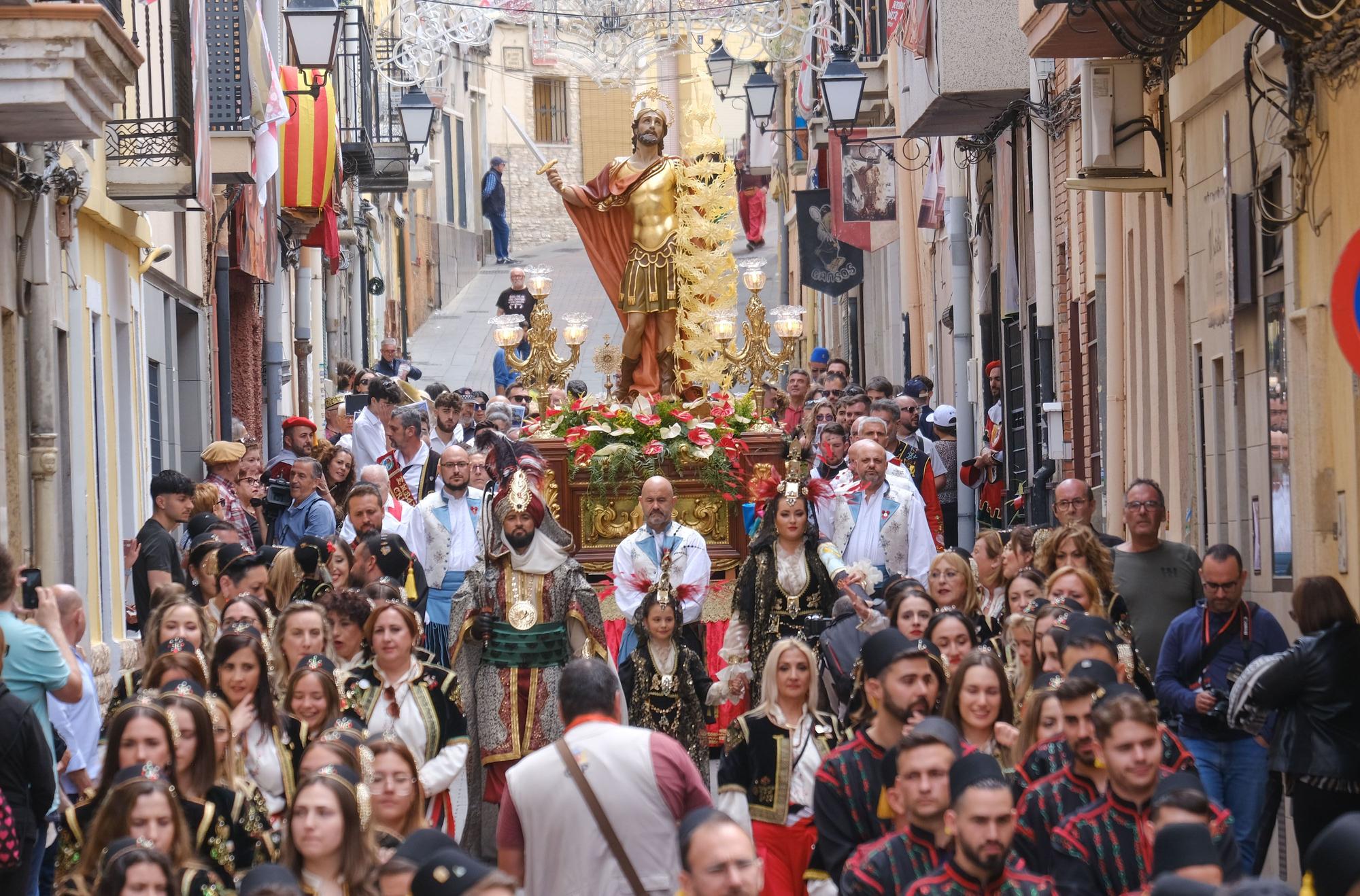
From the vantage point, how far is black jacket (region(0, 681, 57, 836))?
826 cm

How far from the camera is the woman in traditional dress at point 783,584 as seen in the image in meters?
12.5

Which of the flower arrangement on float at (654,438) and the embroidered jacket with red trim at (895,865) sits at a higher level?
the flower arrangement on float at (654,438)

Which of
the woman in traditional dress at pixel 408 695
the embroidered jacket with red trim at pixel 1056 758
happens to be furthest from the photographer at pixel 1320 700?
the woman in traditional dress at pixel 408 695

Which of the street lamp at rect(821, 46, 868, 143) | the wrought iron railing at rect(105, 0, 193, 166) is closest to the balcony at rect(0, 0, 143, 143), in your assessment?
the wrought iron railing at rect(105, 0, 193, 166)

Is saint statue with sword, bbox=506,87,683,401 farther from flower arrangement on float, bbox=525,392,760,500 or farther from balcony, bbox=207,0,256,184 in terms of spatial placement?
balcony, bbox=207,0,256,184

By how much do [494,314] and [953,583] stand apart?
37.7 meters

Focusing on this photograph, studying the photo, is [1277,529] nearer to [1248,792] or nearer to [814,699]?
[1248,792]

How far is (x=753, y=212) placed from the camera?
5634cm

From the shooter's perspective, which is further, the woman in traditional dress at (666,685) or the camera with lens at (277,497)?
the camera with lens at (277,497)

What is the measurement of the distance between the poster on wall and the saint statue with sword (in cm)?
1287

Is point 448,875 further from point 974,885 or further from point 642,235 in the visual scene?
point 642,235

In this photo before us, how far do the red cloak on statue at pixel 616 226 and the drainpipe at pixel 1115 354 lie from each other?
126 inches

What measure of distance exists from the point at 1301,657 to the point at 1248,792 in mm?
1247

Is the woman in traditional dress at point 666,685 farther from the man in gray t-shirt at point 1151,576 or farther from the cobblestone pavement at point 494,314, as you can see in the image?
the cobblestone pavement at point 494,314
